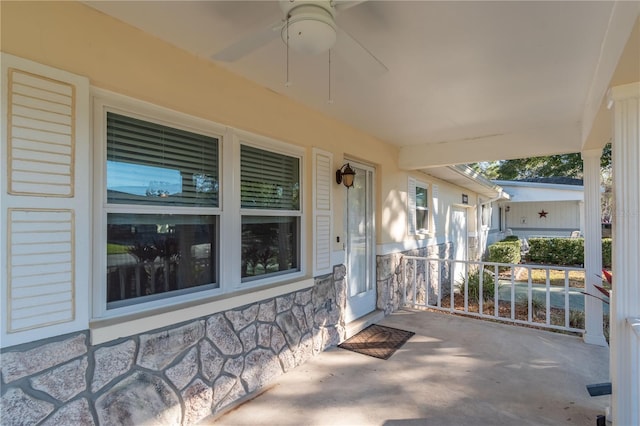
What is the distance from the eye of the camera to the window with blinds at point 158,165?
200 cm

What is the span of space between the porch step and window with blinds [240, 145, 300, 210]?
1.76 m

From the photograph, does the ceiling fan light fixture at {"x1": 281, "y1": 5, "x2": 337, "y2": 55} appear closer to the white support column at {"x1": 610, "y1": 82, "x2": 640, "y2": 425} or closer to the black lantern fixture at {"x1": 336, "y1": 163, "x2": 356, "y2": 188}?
the white support column at {"x1": 610, "y1": 82, "x2": 640, "y2": 425}

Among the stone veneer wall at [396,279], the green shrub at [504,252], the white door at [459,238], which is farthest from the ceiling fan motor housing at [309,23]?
the green shrub at [504,252]

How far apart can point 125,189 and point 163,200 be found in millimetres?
244

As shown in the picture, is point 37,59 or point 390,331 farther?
point 390,331

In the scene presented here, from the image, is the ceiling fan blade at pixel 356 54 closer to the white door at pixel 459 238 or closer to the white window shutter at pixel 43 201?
the white window shutter at pixel 43 201

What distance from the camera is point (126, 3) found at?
1754 mm

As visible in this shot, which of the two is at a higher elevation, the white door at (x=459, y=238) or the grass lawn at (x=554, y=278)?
the white door at (x=459, y=238)

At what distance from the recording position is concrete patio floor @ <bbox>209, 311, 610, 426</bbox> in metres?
2.40

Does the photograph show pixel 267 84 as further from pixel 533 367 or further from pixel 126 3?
pixel 533 367

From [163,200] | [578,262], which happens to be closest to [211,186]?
[163,200]

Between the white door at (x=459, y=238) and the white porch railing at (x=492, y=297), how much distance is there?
1.95 feet

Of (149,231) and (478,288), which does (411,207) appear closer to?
(478,288)

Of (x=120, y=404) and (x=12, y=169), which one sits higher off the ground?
(x=12, y=169)
